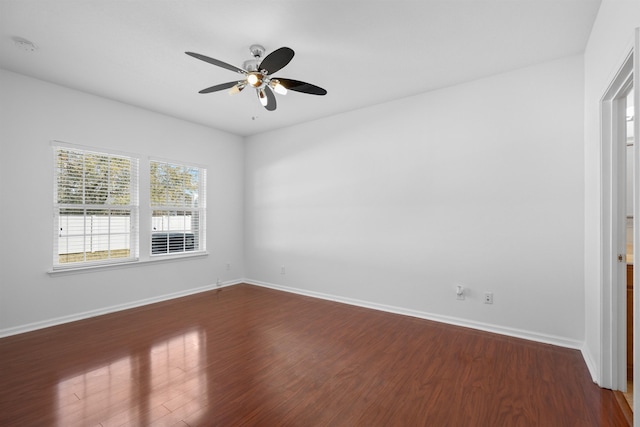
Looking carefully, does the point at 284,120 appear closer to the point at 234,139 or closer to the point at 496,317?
the point at 234,139

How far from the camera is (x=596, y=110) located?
231cm

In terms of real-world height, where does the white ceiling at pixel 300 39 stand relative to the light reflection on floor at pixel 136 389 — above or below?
above

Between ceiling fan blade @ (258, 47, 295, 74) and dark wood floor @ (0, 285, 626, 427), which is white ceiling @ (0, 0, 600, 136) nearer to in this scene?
ceiling fan blade @ (258, 47, 295, 74)

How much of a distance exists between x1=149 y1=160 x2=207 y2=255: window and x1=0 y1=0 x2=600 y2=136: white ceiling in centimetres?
131

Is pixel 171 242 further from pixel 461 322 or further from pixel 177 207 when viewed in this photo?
pixel 461 322

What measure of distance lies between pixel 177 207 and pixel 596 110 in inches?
205

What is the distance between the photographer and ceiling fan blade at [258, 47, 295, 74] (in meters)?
2.19

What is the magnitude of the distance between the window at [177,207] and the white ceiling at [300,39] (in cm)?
131


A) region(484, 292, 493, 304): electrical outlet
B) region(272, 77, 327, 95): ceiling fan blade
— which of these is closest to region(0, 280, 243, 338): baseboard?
region(272, 77, 327, 95): ceiling fan blade

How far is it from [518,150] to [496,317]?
1837mm

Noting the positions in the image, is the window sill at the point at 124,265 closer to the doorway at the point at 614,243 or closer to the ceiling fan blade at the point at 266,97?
the ceiling fan blade at the point at 266,97

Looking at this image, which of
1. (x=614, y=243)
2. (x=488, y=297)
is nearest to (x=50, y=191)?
(x=488, y=297)

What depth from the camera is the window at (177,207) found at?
176 inches

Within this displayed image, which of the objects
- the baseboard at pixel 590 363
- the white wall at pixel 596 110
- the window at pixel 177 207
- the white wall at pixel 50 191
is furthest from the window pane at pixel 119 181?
the baseboard at pixel 590 363
